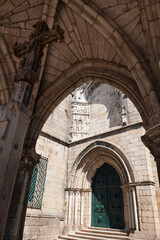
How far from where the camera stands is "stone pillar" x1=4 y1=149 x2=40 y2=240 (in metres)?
3.17

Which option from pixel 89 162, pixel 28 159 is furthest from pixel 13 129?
pixel 89 162

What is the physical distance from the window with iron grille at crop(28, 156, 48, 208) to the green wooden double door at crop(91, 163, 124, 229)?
213 cm

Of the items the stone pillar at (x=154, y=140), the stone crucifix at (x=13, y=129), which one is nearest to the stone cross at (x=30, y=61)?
the stone crucifix at (x=13, y=129)

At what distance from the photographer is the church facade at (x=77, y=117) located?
2.35m

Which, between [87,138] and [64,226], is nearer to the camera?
[64,226]

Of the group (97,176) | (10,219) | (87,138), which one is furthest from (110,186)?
(10,219)

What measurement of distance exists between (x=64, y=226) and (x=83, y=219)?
2.35ft

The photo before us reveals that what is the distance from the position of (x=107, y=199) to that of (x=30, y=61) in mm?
6345

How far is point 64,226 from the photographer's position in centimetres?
683

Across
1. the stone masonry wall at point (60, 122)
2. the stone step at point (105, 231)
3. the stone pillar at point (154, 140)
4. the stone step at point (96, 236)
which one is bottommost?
the stone step at point (96, 236)

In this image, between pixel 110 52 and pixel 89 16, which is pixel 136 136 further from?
pixel 89 16

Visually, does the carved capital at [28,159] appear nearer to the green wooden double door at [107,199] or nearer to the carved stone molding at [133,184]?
the carved stone molding at [133,184]

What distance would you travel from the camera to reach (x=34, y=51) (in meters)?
2.22

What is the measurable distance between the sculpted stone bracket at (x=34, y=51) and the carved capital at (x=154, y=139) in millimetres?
1561
